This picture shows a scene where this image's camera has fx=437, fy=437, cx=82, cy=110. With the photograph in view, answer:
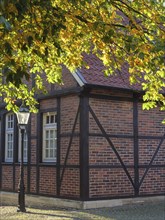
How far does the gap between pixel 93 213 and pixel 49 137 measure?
12.1 ft

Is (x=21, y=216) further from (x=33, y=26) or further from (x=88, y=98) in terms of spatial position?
(x=33, y=26)

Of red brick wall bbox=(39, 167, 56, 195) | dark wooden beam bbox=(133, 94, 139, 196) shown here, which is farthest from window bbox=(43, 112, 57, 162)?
dark wooden beam bbox=(133, 94, 139, 196)

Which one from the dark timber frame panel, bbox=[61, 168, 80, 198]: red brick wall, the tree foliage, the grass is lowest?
the grass

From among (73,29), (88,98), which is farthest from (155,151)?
(73,29)

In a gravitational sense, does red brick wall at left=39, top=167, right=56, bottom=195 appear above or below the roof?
below

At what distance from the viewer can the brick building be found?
41.7 feet

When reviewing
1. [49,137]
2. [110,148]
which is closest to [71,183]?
[110,148]

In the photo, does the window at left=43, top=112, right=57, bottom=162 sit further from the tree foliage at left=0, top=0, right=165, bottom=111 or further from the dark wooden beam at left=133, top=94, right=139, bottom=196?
the tree foliage at left=0, top=0, right=165, bottom=111

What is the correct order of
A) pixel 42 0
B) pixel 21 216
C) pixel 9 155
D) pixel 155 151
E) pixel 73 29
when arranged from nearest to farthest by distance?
1. pixel 42 0
2. pixel 73 29
3. pixel 21 216
4. pixel 155 151
5. pixel 9 155

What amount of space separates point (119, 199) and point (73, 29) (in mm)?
6908

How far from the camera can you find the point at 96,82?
12820 mm

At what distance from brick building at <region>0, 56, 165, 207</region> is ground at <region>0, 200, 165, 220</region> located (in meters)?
0.58

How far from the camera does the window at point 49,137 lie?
14.2m

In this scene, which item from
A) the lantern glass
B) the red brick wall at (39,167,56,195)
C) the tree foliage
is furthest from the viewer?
the red brick wall at (39,167,56,195)
